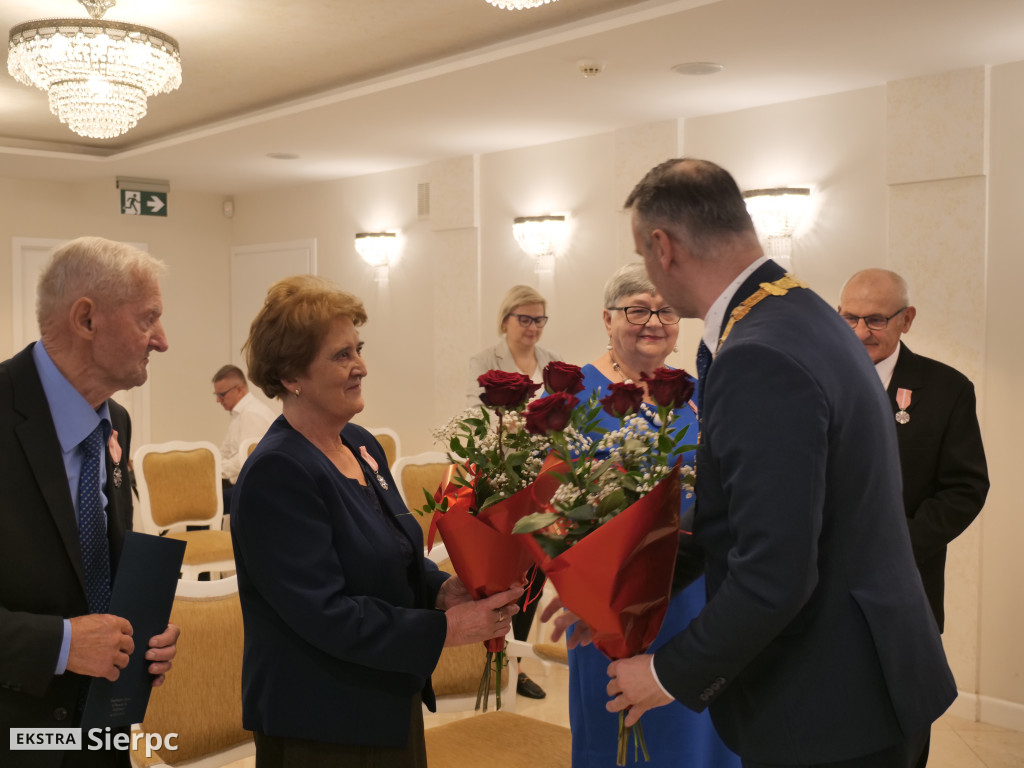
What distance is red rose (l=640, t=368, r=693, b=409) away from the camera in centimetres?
175

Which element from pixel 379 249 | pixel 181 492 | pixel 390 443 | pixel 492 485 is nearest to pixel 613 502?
pixel 492 485

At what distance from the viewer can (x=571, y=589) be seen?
1.70m

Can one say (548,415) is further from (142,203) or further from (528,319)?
(142,203)

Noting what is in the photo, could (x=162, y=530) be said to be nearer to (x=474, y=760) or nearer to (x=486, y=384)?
(x=474, y=760)

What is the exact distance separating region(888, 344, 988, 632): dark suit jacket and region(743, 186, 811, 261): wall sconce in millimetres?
2501

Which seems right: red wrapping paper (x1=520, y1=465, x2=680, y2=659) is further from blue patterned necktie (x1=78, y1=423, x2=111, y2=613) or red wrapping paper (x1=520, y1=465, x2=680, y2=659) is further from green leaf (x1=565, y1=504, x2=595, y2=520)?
blue patterned necktie (x1=78, y1=423, x2=111, y2=613)

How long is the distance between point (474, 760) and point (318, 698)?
0.81m

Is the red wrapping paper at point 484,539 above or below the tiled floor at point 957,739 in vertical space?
above

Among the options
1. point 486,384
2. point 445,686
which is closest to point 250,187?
point 445,686

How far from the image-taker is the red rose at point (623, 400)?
1.77 metres

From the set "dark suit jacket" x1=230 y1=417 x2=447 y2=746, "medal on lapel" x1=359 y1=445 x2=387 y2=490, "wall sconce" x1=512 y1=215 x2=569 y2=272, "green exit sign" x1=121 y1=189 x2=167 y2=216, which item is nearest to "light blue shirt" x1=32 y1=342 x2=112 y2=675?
"dark suit jacket" x1=230 y1=417 x2=447 y2=746

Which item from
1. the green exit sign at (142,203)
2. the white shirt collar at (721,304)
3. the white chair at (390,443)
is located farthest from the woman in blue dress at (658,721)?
the green exit sign at (142,203)

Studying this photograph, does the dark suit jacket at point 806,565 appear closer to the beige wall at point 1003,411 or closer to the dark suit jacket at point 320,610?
the dark suit jacket at point 320,610

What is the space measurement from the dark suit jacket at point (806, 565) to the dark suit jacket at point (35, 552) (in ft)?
3.59
